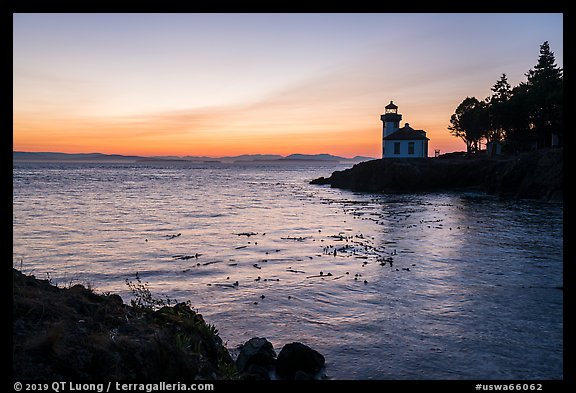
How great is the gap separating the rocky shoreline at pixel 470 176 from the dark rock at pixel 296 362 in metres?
46.2

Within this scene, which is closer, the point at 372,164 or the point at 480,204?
the point at 480,204

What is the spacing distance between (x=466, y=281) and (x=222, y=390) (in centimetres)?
1382

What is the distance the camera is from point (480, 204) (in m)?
44.9

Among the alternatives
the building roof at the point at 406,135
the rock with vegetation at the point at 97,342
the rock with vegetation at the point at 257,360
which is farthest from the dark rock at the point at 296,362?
the building roof at the point at 406,135

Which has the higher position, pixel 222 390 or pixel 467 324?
pixel 222 390

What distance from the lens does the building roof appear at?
252ft

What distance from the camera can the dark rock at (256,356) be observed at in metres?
8.83

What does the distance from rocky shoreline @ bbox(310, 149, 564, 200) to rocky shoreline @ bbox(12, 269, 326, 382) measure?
46.9 m

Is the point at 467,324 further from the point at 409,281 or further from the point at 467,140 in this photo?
the point at 467,140

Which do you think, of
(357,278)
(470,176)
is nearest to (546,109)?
(470,176)

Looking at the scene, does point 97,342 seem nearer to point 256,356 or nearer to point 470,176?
point 256,356

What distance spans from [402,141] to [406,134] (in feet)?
5.06

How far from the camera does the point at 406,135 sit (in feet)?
253
